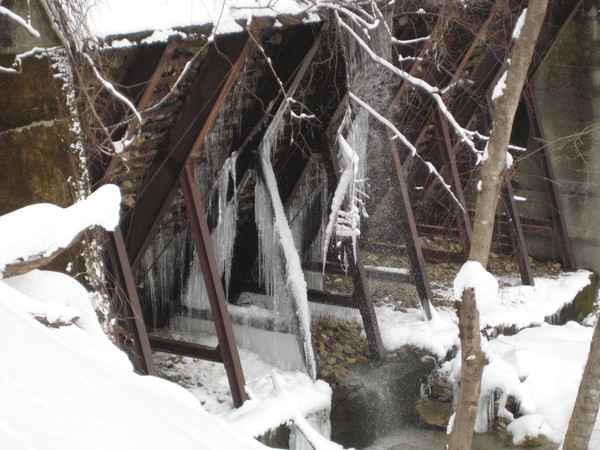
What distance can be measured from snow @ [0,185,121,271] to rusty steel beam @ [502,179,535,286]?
21.1ft

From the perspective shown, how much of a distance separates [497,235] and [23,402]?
990 cm

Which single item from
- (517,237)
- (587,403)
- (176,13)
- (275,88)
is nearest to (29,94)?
(176,13)

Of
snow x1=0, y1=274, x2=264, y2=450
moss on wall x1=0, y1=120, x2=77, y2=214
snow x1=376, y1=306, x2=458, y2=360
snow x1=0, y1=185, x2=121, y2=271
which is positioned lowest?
snow x1=376, y1=306, x2=458, y2=360

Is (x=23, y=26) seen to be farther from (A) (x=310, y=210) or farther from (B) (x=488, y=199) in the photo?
(A) (x=310, y=210)

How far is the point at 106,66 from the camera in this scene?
550 cm

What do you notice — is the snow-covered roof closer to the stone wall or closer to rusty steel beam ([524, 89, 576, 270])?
the stone wall

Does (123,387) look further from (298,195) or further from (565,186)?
(565,186)

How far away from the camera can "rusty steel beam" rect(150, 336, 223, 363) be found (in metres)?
6.93

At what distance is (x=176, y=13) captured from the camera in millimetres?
5422

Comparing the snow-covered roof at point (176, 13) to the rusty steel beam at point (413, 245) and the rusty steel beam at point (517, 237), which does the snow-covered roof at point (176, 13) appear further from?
the rusty steel beam at point (517, 237)

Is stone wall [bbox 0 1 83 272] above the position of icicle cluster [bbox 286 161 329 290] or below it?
above

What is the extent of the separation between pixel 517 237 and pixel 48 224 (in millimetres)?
7045

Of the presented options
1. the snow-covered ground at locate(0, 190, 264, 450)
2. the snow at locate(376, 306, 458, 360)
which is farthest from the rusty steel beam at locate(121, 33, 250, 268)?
the snow at locate(376, 306, 458, 360)

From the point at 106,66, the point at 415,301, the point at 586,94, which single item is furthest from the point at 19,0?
the point at 586,94
